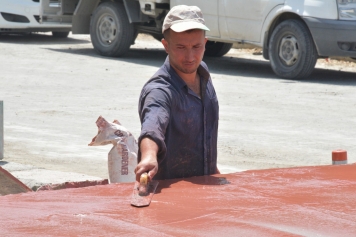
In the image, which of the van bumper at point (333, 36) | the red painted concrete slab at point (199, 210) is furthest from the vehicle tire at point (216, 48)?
the red painted concrete slab at point (199, 210)

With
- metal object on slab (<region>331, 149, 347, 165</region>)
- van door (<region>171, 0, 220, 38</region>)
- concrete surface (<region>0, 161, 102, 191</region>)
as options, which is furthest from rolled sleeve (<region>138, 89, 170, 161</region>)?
van door (<region>171, 0, 220, 38</region>)

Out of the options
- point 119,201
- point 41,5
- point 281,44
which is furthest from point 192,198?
point 41,5

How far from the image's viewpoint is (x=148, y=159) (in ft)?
8.92

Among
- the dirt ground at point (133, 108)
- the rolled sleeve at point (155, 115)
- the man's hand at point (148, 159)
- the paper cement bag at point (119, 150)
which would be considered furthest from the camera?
the dirt ground at point (133, 108)

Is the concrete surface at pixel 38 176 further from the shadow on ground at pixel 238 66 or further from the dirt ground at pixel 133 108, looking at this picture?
the shadow on ground at pixel 238 66

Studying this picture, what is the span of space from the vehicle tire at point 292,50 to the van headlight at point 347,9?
1.90 feet

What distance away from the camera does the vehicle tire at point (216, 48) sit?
598 inches

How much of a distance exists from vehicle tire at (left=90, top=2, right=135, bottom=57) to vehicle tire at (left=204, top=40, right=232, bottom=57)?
1686 mm

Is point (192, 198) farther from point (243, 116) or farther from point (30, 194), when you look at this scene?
point (243, 116)

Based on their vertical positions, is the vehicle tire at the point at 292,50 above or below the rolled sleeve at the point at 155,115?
Answer: below

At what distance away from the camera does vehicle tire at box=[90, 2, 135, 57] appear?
13961 millimetres

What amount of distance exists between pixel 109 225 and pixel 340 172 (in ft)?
3.76

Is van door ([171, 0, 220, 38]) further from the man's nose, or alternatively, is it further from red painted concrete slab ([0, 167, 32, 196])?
the man's nose

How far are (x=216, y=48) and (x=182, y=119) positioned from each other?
473 inches
